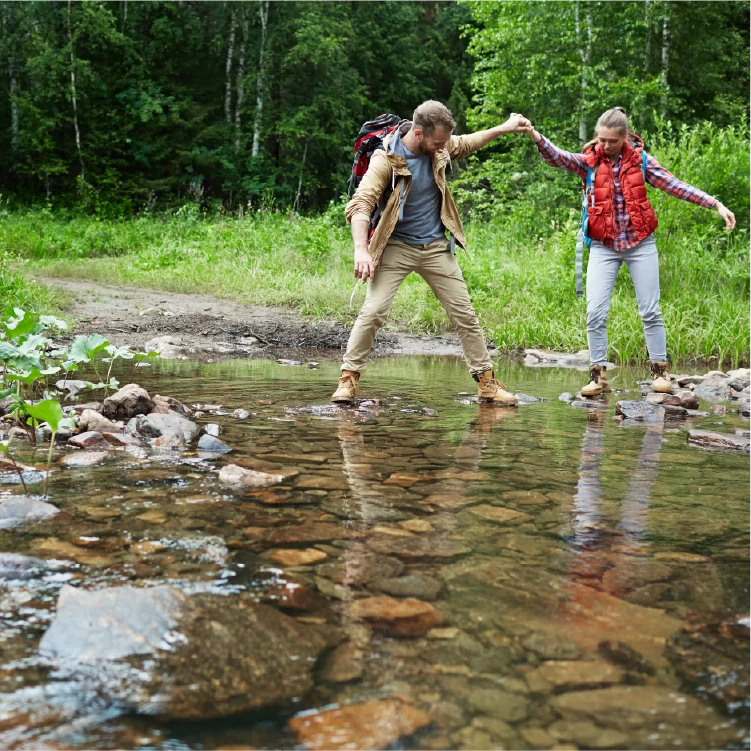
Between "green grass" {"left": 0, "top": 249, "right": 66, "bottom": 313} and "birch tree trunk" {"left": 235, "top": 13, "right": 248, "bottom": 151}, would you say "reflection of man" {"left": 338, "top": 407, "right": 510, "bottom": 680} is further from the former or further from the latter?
"birch tree trunk" {"left": 235, "top": 13, "right": 248, "bottom": 151}

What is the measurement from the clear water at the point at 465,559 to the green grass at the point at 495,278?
466cm

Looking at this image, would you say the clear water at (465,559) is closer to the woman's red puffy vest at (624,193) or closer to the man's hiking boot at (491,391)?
the man's hiking boot at (491,391)

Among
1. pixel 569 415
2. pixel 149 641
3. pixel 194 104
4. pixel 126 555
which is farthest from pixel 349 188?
pixel 194 104

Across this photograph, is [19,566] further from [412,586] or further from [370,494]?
[370,494]

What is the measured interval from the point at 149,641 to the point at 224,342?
7620 millimetres

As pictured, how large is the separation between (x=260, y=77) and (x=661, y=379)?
28.7 meters

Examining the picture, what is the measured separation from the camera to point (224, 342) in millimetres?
9055

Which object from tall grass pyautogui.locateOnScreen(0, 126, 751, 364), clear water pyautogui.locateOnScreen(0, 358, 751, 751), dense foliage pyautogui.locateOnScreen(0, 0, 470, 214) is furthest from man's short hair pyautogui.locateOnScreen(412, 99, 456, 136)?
dense foliage pyautogui.locateOnScreen(0, 0, 470, 214)

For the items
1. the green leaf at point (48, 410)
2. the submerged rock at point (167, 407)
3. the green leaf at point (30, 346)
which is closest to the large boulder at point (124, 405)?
the submerged rock at point (167, 407)

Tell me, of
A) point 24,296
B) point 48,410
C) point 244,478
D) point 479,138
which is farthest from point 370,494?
point 24,296

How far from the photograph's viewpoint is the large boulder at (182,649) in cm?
143

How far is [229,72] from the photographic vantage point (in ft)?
105

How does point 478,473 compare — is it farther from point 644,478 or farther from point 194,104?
point 194,104

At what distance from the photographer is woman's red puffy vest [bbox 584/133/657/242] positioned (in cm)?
569
